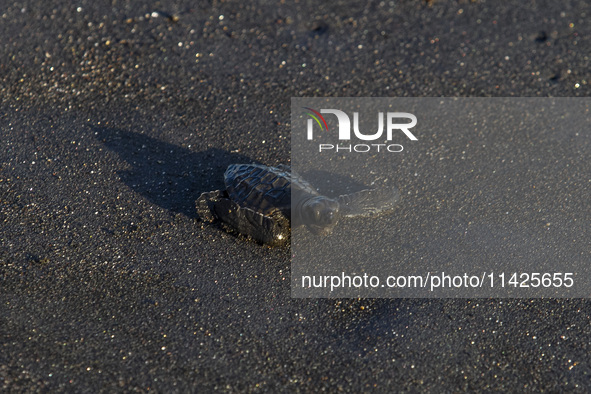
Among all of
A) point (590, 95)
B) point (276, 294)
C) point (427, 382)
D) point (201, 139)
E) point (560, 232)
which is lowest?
point (427, 382)

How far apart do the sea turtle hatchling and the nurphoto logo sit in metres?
0.51

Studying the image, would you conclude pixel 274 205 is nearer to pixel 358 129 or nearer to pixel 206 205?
pixel 206 205

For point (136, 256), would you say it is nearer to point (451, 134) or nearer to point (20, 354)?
point (20, 354)

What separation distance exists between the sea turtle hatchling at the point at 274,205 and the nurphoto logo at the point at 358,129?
0.51 m

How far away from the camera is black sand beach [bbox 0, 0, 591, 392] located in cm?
282

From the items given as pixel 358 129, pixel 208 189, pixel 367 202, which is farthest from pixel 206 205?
pixel 358 129

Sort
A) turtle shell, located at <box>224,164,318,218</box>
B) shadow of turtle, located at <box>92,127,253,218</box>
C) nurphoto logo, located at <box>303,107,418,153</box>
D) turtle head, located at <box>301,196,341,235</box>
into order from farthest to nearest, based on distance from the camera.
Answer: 1. nurphoto logo, located at <box>303,107,418,153</box>
2. shadow of turtle, located at <box>92,127,253,218</box>
3. turtle shell, located at <box>224,164,318,218</box>
4. turtle head, located at <box>301,196,341,235</box>

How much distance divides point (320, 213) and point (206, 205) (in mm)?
675

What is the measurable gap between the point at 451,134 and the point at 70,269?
2538mm

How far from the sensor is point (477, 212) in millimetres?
3533

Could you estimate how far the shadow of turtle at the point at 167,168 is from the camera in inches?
139

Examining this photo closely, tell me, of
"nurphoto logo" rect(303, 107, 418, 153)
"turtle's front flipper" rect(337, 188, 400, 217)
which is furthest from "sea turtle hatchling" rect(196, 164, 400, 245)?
"nurphoto logo" rect(303, 107, 418, 153)

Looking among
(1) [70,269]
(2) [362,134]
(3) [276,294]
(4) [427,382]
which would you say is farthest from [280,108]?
(4) [427,382]

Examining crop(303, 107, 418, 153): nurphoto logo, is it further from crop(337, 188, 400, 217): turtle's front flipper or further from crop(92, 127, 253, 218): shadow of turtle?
crop(92, 127, 253, 218): shadow of turtle
